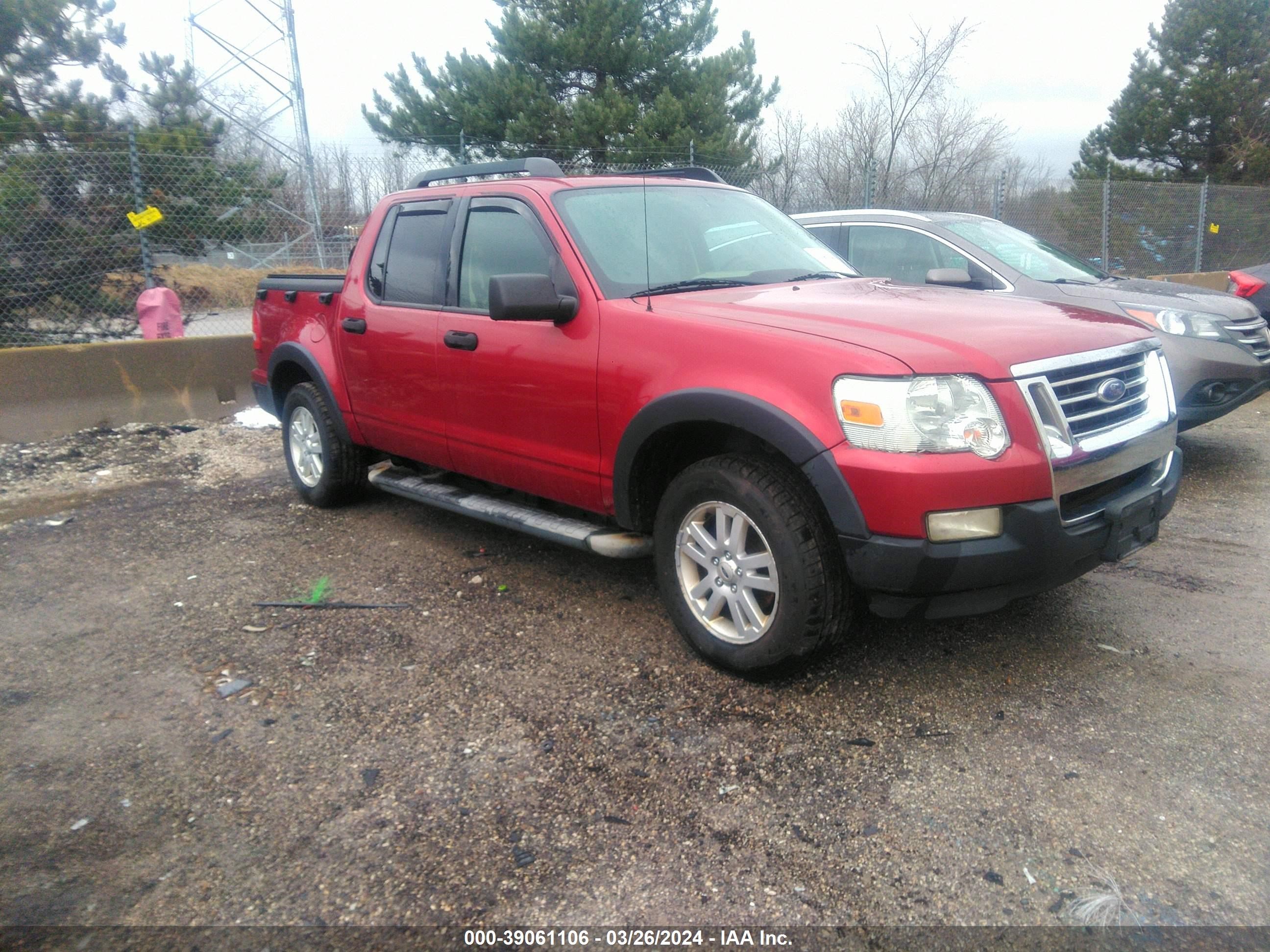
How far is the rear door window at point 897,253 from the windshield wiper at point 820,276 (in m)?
2.18

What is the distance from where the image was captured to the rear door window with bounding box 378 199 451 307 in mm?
4547

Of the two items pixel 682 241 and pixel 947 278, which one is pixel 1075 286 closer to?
pixel 947 278

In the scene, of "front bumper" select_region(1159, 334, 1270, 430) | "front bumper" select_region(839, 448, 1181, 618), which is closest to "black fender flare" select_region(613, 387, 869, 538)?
"front bumper" select_region(839, 448, 1181, 618)

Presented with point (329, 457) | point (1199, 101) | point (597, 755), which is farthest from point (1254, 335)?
point (1199, 101)

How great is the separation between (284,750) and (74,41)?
31.1 feet

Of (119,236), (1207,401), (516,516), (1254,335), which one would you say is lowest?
(516,516)

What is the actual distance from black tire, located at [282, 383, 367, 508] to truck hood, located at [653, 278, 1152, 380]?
8.50ft

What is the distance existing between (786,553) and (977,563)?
59cm

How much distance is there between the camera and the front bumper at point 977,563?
9.09ft

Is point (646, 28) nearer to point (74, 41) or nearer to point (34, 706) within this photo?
point (74, 41)

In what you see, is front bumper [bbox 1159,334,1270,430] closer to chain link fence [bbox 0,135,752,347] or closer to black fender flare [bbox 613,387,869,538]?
black fender flare [bbox 613,387,869,538]

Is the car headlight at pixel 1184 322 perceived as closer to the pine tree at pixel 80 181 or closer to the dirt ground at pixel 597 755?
the dirt ground at pixel 597 755

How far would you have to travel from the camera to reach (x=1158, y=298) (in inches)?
248

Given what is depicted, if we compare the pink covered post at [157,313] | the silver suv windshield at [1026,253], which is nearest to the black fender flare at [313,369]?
the pink covered post at [157,313]
